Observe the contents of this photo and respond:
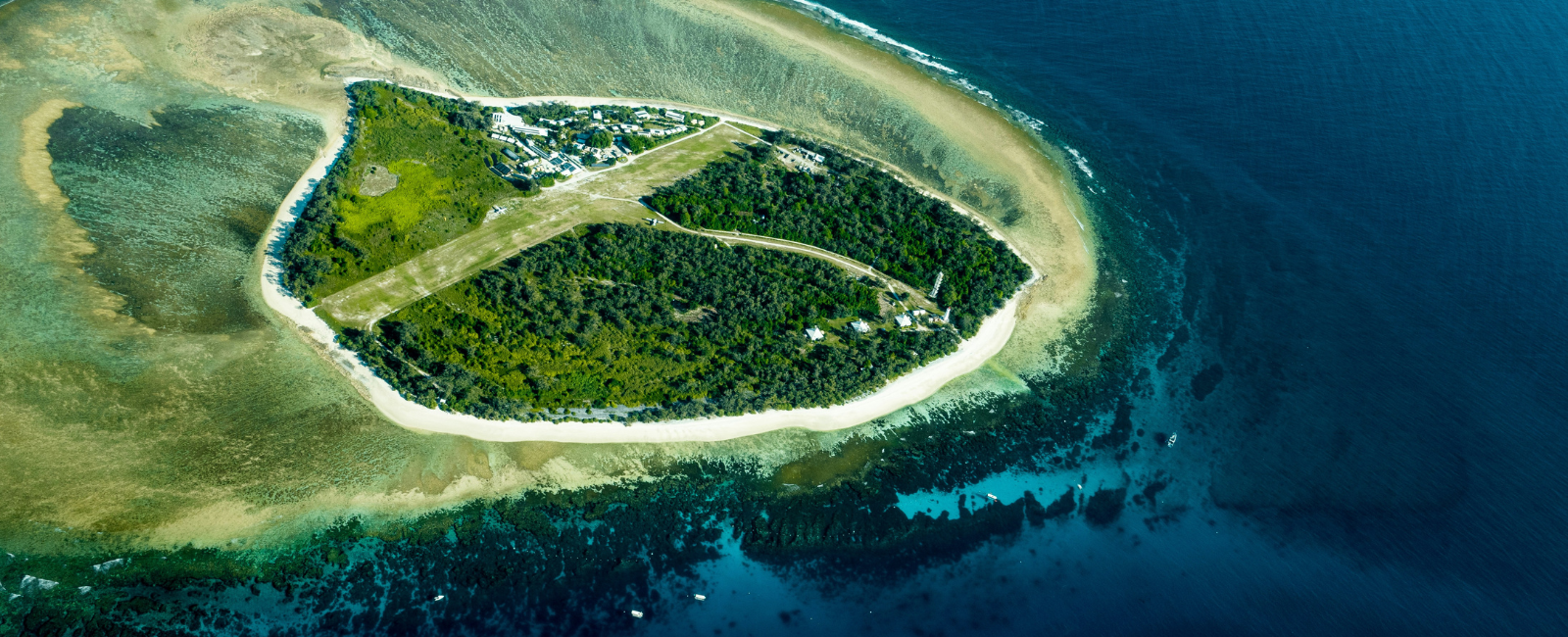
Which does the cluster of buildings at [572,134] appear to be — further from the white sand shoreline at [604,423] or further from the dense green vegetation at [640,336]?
the white sand shoreline at [604,423]

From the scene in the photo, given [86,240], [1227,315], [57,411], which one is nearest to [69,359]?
[57,411]

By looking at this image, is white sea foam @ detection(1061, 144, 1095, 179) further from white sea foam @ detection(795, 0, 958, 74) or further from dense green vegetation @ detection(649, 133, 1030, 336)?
dense green vegetation @ detection(649, 133, 1030, 336)

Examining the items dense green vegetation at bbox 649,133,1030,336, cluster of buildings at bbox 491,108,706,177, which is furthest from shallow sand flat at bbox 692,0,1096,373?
cluster of buildings at bbox 491,108,706,177

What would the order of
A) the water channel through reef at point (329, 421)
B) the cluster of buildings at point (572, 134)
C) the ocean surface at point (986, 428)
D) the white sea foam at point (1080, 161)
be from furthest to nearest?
the white sea foam at point (1080, 161), the cluster of buildings at point (572, 134), the ocean surface at point (986, 428), the water channel through reef at point (329, 421)

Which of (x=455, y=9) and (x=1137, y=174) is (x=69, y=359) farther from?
(x=1137, y=174)

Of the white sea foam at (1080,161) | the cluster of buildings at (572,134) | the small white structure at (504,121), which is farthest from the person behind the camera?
the white sea foam at (1080,161)

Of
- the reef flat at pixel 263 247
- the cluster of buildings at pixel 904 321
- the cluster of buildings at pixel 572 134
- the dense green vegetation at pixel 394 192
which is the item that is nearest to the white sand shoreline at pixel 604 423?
the reef flat at pixel 263 247
